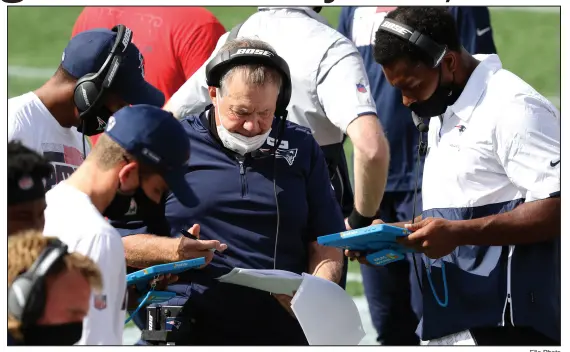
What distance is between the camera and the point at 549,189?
4430 millimetres

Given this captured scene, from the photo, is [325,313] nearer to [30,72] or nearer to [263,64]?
[263,64]

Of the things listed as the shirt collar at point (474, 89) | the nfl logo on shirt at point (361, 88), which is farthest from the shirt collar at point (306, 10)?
the shirt collar at point (474, 89)

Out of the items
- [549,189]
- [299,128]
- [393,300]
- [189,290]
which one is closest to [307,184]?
[299,128]

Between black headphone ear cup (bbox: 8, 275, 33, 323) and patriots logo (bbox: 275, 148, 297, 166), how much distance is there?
5.14 ft

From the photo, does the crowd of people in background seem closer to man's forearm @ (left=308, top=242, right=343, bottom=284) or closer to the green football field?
man's forearm @ (left=308, top=242, right=343, bottom=284)

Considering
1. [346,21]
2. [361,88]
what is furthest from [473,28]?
[361,88]

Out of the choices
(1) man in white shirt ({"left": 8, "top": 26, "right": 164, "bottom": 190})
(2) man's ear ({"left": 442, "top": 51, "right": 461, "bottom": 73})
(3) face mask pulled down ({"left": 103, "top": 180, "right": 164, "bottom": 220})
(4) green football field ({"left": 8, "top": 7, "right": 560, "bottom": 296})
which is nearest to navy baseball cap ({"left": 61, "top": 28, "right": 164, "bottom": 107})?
(1) man in white shirt ({"left": 8, "top": 26, "right": 164, "bottom": 190})

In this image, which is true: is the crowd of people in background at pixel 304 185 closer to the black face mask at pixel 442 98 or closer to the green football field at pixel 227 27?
the black face mask at pixel 442 98

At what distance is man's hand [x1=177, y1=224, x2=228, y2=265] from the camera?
4.41 m

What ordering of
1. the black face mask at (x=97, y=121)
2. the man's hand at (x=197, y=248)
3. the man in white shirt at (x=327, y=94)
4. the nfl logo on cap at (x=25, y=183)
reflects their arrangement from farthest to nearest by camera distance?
the man in white shirt at (x=327, y=94), the black face mask at (x=97, y=121), the man's hand at (x=197, y=248), the nfl logo on cap at (x=25, y=183)

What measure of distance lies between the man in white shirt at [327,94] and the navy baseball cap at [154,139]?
160 centimetres

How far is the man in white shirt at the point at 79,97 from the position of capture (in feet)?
15.8

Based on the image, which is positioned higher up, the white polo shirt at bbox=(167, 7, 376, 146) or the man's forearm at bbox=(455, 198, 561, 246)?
the white polo shirt at bbox=(167, 7, 376, 146)

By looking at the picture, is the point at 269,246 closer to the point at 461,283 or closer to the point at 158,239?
the point at 158,239
